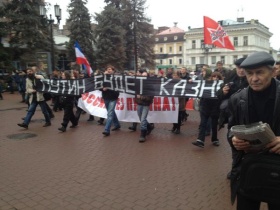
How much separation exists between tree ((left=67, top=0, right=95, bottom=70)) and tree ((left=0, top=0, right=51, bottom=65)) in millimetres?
8915

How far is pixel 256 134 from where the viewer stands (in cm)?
207

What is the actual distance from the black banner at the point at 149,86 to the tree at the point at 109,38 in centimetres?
2746

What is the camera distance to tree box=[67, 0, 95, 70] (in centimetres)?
3534

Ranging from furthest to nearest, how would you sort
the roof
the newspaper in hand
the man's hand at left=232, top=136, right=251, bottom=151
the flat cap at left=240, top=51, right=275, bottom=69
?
the roof
the flat cap at left=240, top=51, right=275, bottom=69
the man's hand at left=232, top=136, right=251, bottom=151
the newspaper in hand

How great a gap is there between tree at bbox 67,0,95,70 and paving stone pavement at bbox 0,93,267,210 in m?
27.8

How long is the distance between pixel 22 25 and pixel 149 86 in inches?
827

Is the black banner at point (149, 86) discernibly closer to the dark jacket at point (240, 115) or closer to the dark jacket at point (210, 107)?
the dark jacket at point (210, 107)

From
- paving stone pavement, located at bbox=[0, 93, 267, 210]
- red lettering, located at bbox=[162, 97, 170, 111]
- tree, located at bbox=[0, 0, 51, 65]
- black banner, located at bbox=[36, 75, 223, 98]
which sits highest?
tree, located at bbox=[0, 0, 51, 65]

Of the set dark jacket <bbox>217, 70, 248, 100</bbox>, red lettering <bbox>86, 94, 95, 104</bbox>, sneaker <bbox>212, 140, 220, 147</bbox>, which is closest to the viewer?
dark jacket <bbox>217, 70, 248, 100</bbox>

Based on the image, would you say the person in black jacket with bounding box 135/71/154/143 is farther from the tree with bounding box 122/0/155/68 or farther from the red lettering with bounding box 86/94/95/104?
the tree with bounding box 122/0/155/68

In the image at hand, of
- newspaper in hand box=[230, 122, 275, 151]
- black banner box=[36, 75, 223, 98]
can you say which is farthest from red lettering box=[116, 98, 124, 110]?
newspaper in hand box=[230, 122, 275, 151]

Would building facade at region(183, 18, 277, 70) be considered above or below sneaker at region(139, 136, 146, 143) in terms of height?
above

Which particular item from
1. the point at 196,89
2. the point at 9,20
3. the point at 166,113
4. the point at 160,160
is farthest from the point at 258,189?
the point at 9,20

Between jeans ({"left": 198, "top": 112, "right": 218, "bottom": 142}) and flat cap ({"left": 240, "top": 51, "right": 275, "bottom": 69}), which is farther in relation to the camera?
jeans ({"left": 198, "top": 112, "right": 218, "bottom": 142})
